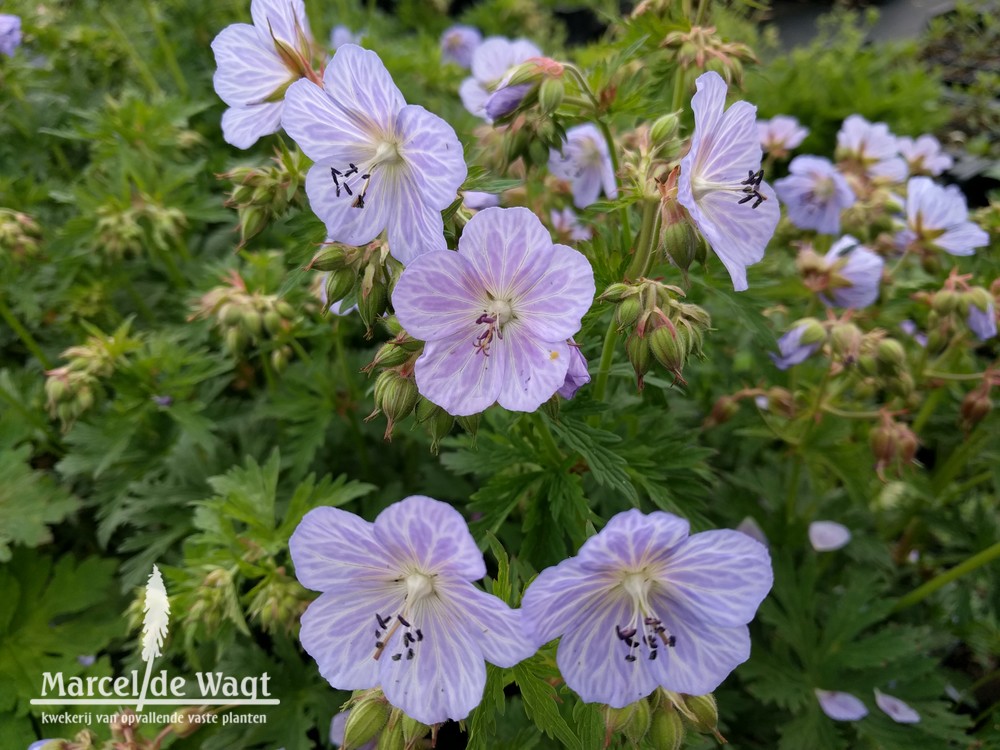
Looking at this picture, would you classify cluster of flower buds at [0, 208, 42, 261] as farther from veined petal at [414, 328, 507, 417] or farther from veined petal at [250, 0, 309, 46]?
veined petal at [414, 328, 507, 417]

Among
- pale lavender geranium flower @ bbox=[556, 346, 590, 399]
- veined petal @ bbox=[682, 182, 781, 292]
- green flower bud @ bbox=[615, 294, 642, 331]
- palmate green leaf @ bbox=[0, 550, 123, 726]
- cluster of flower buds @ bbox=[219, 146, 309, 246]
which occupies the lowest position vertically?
palmate green leaf @ bbox=[0, 550, 123, 726]

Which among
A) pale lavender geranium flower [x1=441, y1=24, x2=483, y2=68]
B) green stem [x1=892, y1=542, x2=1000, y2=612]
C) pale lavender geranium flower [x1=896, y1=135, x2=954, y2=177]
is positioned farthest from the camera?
pale lavender geranium flower [x1=441, y1=24, x2=483, y2=68]

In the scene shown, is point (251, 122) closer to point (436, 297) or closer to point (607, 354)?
point (436, 297)

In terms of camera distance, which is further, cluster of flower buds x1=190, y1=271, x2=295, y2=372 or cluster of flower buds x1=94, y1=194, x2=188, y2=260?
cluster of flower buds x1=94, y1=194, x2=188, y2=260

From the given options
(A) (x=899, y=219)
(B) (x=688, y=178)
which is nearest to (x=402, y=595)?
(B) (x=688, y=178)

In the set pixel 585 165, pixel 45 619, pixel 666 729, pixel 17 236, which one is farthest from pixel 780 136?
pixel 45 619

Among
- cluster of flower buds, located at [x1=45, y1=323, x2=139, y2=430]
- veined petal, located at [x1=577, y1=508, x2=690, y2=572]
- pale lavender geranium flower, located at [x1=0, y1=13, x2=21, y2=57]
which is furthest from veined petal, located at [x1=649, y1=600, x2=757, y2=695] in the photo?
pale lavender geranium flower, located at [x1=0, y1=13, x2=21, y2=57]

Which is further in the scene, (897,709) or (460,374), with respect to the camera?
(897,709)

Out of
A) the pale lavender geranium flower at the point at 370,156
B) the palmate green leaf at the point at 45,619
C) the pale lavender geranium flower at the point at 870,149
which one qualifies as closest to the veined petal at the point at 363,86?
the pale lavender geranium flower at the point at 370,156
